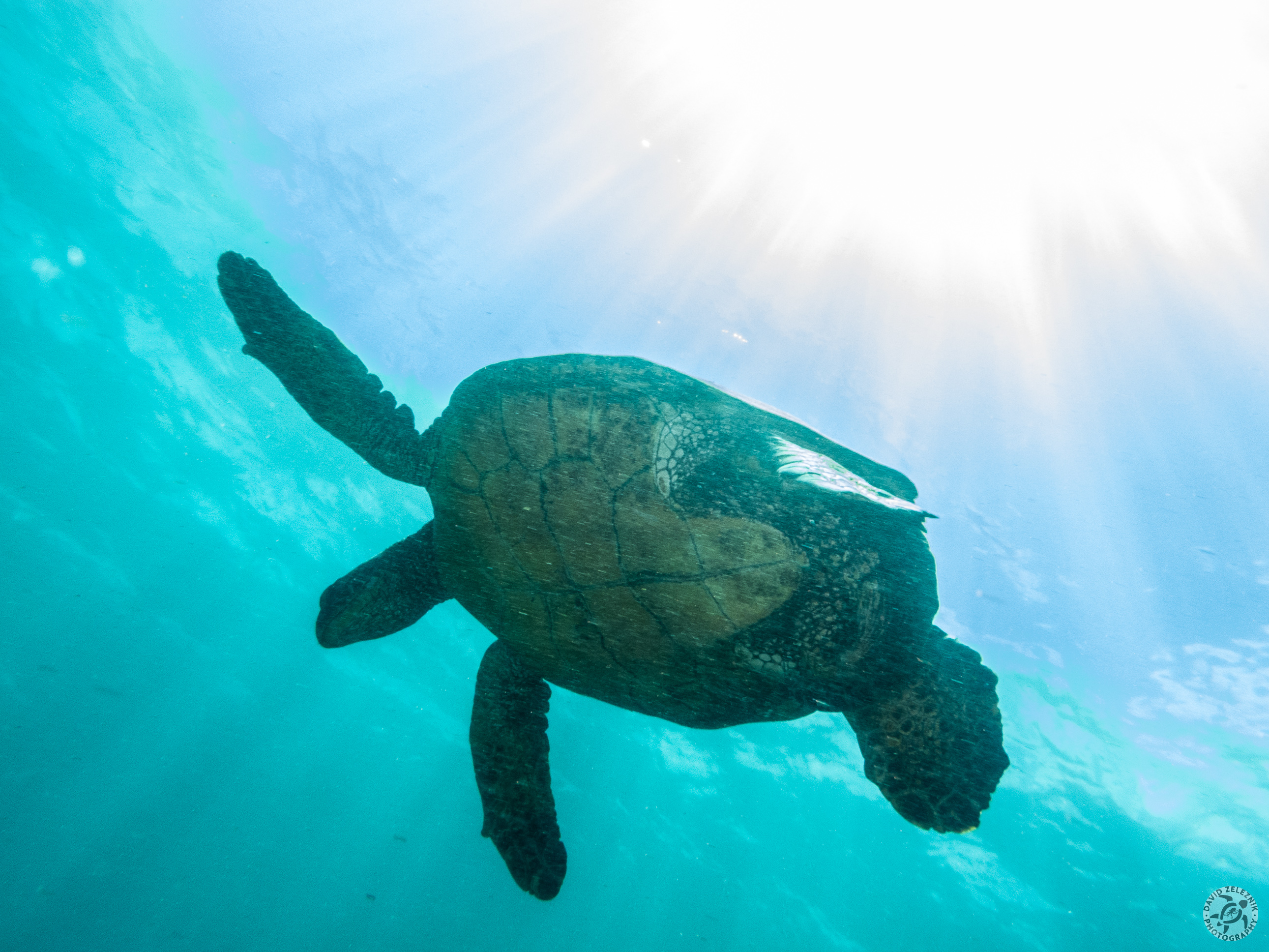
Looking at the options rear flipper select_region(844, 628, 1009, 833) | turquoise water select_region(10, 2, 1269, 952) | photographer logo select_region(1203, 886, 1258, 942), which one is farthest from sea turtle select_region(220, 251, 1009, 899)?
photographer logo select_region(1203, 886, 1258, 942)

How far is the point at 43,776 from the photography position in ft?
126

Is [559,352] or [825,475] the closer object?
[825,475]

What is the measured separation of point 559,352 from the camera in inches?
555

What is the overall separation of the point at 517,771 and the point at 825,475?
338cm

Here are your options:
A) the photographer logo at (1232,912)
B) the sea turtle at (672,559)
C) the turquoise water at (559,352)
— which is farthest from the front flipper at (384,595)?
the photographer logo at (1232,912)

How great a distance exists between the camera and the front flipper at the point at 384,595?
416cm

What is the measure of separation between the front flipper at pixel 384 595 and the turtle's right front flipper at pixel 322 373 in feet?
2.19

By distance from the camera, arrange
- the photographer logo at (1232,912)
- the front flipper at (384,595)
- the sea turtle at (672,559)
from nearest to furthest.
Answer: the sea turtle at (672,559)
the front flipper at (384,595)
the photographer logo at (1232,912)


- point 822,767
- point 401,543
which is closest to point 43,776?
point 822,767

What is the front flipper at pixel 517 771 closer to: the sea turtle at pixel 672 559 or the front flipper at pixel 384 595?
the sea turtle at pixel 672 559

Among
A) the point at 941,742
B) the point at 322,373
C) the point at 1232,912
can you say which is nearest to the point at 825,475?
the point at 941,742

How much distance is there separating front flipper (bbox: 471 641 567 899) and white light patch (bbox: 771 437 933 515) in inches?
100

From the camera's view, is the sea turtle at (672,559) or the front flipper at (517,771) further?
the front flipper at (517,771)

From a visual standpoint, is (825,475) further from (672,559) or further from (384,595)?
(384,595)
